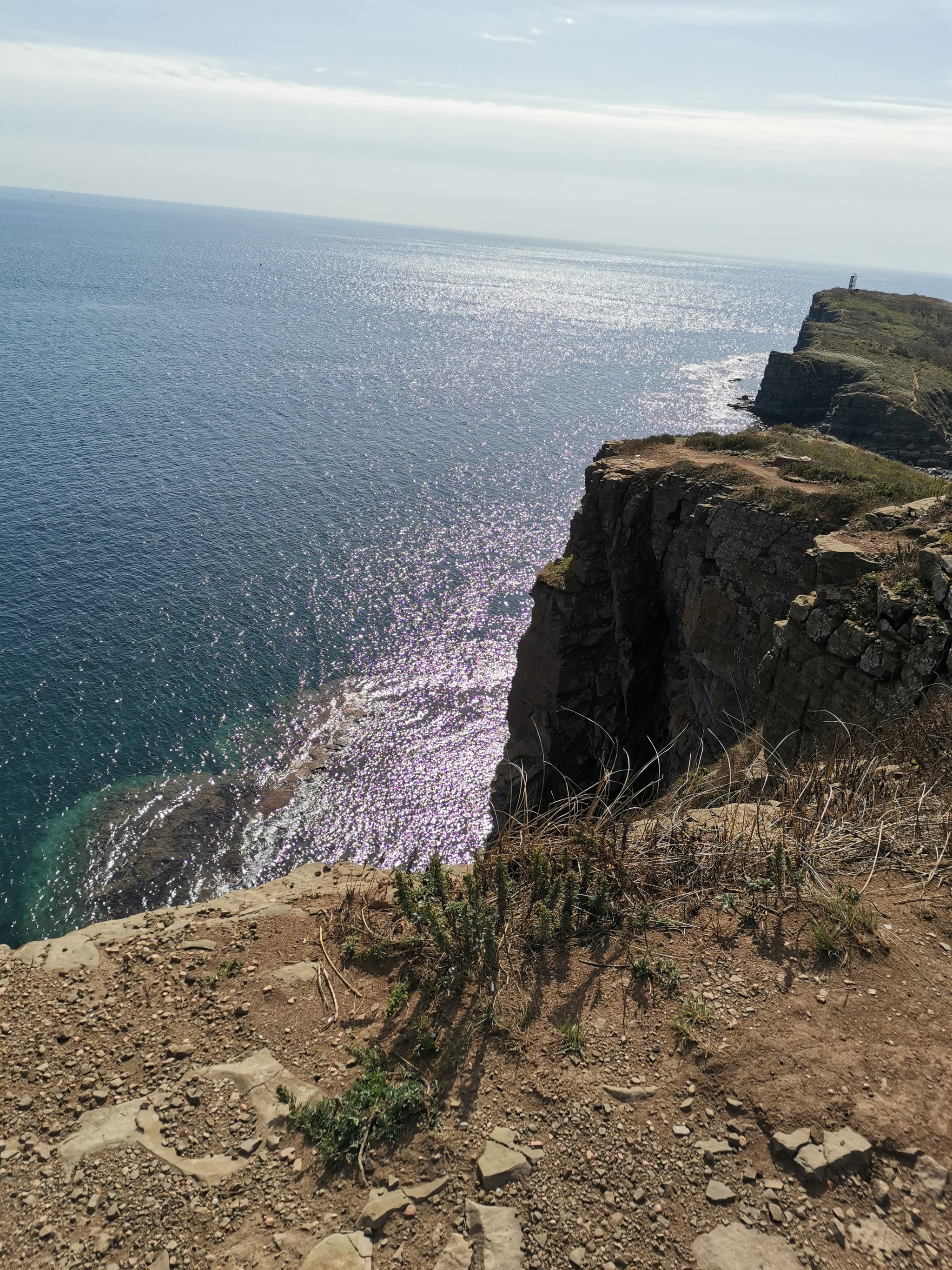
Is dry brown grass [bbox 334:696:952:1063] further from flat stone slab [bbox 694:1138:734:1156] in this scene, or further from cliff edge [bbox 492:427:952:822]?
cliff edge [bbox 492:427:952:822]

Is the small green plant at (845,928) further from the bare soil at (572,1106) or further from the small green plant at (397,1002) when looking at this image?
the small green plant at (397,1002)

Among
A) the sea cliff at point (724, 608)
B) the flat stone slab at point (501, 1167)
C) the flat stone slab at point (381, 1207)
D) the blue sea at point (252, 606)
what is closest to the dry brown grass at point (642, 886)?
the flat stone slab at point (501, 1167)

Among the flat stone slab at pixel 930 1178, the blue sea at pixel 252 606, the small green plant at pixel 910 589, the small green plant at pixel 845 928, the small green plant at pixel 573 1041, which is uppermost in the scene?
the small green plant at pixel 910 589

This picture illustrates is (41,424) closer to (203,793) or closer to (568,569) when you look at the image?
(203,793)

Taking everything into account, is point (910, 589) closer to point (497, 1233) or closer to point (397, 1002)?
point (397, 1002)

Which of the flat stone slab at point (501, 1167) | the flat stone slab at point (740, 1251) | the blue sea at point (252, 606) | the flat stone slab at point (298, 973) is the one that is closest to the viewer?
the flat stone slab at point (740, 1251)


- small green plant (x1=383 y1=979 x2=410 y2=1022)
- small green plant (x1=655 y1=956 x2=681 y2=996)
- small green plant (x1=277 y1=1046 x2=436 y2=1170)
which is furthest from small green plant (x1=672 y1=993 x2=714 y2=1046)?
small green plant (x1=383 y1=979 x2=410 y2=1022)

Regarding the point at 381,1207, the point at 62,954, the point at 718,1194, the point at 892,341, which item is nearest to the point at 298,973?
the point at 381,1207
